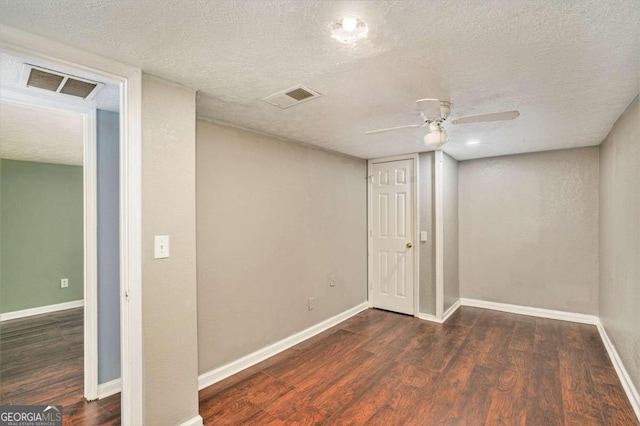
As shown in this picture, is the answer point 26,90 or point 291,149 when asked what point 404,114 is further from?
point 26,90

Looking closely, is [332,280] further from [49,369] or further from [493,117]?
[49,369]

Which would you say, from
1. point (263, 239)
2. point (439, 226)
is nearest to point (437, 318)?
point (439, 226)

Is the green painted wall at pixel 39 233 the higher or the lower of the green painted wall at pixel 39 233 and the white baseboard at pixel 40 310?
the higher

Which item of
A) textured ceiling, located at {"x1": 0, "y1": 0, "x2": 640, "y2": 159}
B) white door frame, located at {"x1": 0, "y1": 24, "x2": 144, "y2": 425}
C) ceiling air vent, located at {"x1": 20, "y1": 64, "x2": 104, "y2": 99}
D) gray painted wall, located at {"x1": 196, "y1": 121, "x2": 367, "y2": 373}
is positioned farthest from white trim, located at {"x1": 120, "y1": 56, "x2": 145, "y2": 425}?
gray painted wall, located at {"x1": 196, "y1": 121, "x2": 367, "y2": 373}

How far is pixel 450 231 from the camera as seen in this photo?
4316 mm

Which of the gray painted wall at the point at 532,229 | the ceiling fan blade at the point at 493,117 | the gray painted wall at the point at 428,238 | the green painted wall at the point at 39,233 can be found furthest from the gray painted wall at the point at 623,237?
the green painted wall at the point at 39,233

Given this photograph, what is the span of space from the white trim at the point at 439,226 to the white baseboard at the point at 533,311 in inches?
38.9

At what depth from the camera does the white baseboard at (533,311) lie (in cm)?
385

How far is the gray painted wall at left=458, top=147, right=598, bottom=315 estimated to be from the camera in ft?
12.7

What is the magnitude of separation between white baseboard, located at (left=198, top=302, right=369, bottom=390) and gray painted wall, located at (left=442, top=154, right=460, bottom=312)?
1465 millimetres

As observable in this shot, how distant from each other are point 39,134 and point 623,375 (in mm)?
5878

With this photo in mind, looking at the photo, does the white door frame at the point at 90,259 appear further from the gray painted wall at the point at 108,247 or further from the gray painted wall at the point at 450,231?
the gray painted wall at the point at 450,231

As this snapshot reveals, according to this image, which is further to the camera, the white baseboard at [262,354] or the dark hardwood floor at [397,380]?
the white baseboard at [262,354]

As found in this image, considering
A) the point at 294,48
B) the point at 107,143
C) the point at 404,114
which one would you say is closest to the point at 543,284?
the point at 404,114
